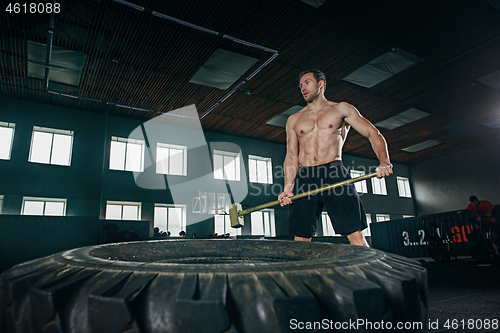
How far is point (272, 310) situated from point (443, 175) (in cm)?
1481

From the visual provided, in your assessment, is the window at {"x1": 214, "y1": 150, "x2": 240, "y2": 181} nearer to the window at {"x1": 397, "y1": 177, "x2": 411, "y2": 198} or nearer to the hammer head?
the hammer head

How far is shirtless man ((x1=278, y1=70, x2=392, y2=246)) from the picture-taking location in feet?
5.51

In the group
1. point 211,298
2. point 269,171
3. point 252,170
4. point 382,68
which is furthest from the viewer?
point 269,171

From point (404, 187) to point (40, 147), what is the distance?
572 inches

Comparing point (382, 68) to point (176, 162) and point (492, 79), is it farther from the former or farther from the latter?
point (176, 162)

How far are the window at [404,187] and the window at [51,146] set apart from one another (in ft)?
44.1

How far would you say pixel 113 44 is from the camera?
16.1ft

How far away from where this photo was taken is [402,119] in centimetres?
829

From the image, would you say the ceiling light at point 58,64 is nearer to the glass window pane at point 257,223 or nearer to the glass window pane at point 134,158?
the glass window pane at point 134,158

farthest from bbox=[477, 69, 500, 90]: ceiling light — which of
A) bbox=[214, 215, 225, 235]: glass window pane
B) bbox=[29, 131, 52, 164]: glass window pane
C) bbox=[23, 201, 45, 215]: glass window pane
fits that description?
bbox=[23, 201, 45, 215]: glass window pane

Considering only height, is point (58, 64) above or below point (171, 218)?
above

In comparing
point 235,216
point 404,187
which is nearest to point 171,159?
point 235,216

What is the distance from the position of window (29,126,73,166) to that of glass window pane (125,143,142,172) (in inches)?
55.9

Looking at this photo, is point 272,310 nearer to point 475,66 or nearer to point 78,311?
point 78,311
